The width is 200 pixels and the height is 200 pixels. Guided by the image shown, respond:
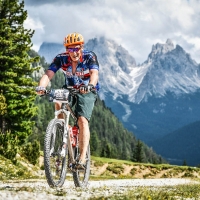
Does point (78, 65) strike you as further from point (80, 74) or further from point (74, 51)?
point (74, 51)

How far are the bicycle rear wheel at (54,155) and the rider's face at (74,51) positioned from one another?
1.56 metres

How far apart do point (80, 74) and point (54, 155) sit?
2.06 meters

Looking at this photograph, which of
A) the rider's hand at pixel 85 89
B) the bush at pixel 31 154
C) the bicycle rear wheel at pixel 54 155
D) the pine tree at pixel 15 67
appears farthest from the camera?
the pine tree at pixel 15 67

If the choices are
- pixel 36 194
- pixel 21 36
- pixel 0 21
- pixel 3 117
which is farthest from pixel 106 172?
pixel 36 194

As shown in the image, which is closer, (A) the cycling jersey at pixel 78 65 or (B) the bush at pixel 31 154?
(A) the cycling jersey at pixel 78 65

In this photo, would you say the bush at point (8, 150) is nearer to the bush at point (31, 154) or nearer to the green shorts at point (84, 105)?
the bush at point (31, 154)

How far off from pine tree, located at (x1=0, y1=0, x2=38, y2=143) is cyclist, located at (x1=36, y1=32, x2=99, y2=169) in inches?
918

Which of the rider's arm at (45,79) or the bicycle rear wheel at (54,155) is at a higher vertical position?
the rider's arm at (45,79)

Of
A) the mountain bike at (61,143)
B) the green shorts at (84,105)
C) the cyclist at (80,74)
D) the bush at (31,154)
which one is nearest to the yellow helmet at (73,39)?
the cyclist at (80,74)

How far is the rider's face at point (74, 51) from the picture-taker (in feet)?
27.4

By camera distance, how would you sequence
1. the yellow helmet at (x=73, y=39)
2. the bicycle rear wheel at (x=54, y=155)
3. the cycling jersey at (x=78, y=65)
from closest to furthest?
the bicycle rear wheel at (x=54, y=155)
the yellow helmet at (x=73, y=39)
the cycling jersey at (x=78, y=65)

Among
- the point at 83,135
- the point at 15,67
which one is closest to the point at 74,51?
the point at 83,135

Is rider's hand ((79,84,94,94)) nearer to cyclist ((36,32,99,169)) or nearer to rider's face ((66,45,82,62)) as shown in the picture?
cyclist ((36,32,99,169))

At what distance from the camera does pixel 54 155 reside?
26.3 ft
